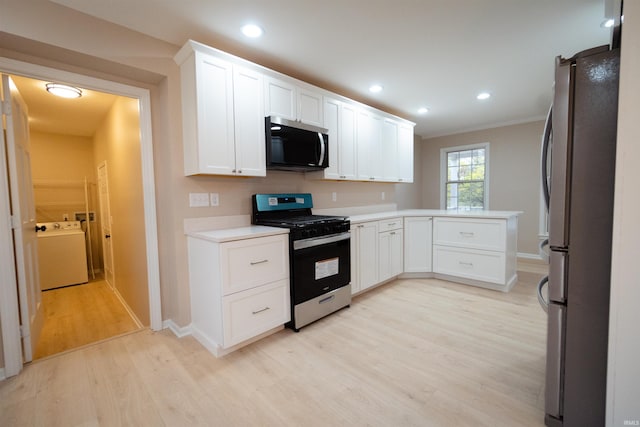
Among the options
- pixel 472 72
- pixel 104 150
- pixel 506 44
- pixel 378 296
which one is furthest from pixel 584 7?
pixel 104 150

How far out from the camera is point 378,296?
325 cm

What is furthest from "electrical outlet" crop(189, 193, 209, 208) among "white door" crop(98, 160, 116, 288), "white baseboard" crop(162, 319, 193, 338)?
"white door" crop(98, 160, 116, 288)

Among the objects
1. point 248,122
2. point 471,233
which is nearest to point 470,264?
point 471,233

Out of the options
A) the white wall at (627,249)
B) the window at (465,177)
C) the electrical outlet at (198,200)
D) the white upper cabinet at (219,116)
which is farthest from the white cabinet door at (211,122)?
the window at (465,177)

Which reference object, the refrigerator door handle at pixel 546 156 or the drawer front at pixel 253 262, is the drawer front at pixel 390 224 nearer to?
the drawer front at pixel 253 262

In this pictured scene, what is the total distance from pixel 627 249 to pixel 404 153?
139 inches

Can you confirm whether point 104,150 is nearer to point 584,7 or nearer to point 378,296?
point 378,296

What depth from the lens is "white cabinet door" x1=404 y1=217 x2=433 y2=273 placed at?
3.82 metres

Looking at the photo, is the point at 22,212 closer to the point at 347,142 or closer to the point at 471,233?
the point at 347,142

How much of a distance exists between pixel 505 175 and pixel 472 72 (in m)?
2.85

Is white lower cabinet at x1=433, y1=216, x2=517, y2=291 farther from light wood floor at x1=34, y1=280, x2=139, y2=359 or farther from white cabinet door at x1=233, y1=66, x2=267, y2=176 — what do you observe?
light wood floor at x1=34, y1=280, x2=139, y2=359

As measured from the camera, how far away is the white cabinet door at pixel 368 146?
356 centimetres

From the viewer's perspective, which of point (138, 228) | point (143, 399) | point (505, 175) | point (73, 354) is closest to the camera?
point (143, 399)

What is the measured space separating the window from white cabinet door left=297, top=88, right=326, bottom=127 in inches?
149
